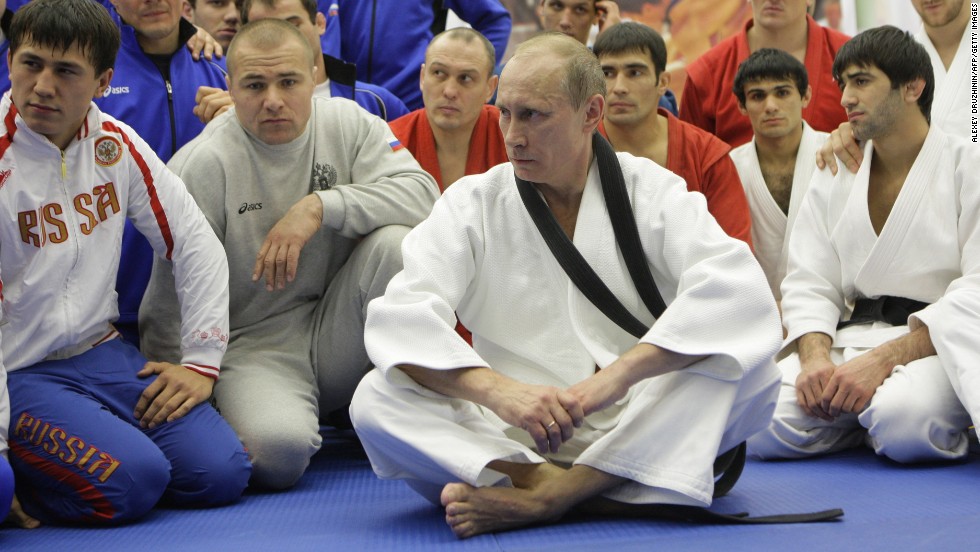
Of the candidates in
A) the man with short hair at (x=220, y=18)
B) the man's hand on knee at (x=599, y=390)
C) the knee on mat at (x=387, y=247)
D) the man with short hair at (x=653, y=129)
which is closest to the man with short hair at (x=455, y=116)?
the man with short hair at (x=653, y=129)

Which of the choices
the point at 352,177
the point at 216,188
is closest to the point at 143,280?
the point at 216,188

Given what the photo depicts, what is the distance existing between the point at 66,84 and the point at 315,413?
3.99 ft

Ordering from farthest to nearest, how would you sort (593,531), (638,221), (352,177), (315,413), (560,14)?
(560,14) → (352,177) → (315,413) → (638,221) → (593,531)

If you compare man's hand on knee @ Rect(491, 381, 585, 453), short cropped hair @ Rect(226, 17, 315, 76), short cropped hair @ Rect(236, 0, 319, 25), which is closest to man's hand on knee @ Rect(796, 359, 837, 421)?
man's hand on knee @ Rect(491, 381, 585, 453)

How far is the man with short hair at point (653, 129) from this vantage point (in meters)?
4.11

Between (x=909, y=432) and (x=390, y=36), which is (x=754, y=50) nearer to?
(x=390, y=36)

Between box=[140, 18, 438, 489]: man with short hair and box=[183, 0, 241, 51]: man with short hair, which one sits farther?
box=[183, 0, 241, 51]: man with short hair

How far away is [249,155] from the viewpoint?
11.0 ft

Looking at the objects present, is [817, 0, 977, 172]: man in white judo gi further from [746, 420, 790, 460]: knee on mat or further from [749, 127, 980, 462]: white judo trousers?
[746, 420, 790, 460]: knee on mat

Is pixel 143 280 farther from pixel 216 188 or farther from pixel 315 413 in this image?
pixel 315 413

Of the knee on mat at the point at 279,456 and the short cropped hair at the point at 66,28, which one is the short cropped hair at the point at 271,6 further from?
the knee on mat at the point at 279,456

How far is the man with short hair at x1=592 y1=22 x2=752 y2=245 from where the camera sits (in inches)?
162

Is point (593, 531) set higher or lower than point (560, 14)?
lower

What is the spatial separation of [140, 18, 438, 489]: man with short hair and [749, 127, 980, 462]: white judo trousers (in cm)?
134
